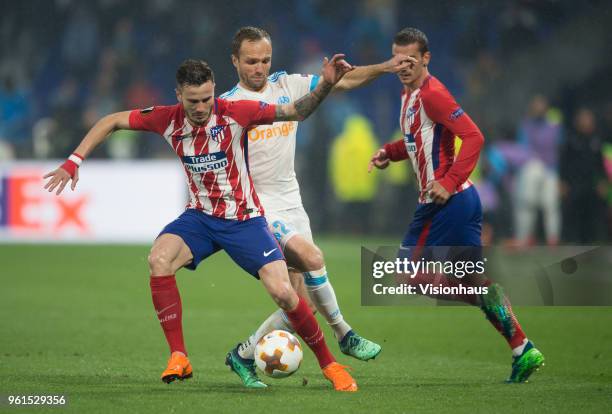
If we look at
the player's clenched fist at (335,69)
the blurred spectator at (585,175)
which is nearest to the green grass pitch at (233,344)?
the player's clenched fist at (335,69)

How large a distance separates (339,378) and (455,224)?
4.29 feet

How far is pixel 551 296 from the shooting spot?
10.5 m

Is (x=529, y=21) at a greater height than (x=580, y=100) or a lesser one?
greater

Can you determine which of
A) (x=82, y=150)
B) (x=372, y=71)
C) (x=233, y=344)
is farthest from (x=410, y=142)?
(x=233, y=344)

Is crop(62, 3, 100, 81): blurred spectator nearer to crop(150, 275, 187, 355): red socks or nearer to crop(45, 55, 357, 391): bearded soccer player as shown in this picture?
crop(45, 55, 357, 391): bearded soccer player

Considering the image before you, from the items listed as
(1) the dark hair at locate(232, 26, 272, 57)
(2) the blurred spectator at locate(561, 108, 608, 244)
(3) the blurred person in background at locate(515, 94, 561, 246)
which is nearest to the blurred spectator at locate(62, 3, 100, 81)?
(3) the blurred person in background at locate(515, 94, 561, 246)

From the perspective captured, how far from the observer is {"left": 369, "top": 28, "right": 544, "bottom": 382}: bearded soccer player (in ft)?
22.8

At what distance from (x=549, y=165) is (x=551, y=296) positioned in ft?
21.3

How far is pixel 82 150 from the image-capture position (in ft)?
21.6

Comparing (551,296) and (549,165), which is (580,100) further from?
(551,296)

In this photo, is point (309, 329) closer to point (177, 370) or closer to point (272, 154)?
point (177, 370)

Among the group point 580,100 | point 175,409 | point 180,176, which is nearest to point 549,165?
point 580,100

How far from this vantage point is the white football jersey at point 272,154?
7.33 meters

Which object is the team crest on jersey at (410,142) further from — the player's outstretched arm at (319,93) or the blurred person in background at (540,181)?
the blurred person in background at (540,181)
